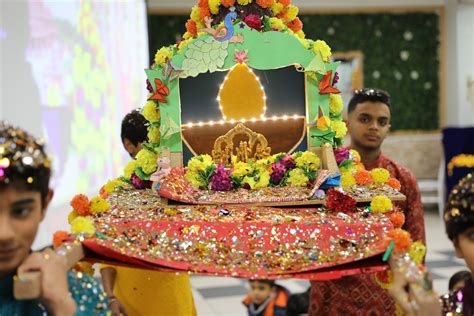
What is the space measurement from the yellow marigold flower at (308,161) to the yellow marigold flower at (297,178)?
0.05 metres

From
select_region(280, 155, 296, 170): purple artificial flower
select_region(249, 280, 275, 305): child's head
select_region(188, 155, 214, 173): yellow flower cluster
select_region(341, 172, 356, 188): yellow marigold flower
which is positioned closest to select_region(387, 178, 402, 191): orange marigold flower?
select_region(341, 172, 356, 188): yellow marigold flower

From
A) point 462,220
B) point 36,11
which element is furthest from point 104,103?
point 462,220

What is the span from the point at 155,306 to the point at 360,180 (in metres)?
1.15

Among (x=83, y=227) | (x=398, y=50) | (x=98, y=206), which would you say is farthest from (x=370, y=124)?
(x=398, y=50)

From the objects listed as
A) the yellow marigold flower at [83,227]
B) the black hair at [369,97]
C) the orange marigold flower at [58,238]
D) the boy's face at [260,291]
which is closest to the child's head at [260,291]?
the boy's face at [260,291]

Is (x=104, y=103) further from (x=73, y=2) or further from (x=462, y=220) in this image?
(x=462, y=220)

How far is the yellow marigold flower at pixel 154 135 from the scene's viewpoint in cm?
328

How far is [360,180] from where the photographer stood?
9.80 feet

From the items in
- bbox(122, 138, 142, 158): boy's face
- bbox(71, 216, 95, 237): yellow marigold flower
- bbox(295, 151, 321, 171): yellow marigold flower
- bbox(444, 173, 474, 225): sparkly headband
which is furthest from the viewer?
bbox(122, 138, 142, 158): boy's face

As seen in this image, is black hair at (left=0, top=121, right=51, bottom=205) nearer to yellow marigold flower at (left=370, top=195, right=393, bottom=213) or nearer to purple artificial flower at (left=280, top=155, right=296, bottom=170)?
yellow marigold flower at (left=370, top=195, right=393, bottom=213)

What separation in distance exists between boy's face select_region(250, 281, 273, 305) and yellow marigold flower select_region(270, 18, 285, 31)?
2169mm

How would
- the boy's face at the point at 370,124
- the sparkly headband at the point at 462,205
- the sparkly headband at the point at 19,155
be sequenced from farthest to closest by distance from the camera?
the boy's face at the point at 370,124, the sparkly headband at the point at 462,205, the sparkly headband at the point at 19,155

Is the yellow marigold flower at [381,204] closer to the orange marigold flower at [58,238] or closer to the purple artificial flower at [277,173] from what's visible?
the purple artificial flower at [277,173]

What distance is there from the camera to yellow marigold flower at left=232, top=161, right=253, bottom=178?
2984 millimetres
